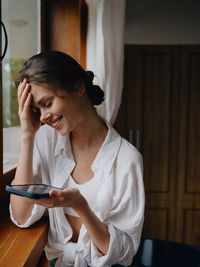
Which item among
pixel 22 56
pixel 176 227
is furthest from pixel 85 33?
pixel 176 227

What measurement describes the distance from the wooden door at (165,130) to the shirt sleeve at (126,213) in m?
1.62

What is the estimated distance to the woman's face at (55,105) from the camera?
0.91 meters

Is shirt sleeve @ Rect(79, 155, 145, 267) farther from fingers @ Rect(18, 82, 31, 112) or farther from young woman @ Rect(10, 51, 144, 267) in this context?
fingers @ Rect(18, 82, 31, 112)

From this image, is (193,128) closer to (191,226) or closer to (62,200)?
(191,226)

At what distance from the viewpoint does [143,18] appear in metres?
2.62

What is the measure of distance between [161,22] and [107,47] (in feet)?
4.90

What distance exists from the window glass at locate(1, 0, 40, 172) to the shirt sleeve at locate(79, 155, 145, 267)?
21.2 inches

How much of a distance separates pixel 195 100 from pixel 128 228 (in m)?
1.99

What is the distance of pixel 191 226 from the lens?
8.86 ft

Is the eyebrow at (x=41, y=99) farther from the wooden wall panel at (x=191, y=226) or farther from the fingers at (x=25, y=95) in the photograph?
the wooden wall panel at (x=191, y=226)

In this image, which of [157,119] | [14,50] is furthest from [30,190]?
[157,119]

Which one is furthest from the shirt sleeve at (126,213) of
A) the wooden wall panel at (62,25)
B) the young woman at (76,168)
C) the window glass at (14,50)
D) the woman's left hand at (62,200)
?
the wooden wall panel at (62,25)

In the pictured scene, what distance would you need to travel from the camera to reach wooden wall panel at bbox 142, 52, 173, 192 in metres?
2.57

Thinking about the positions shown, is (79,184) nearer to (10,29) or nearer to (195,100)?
(10,29)
